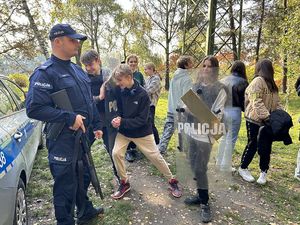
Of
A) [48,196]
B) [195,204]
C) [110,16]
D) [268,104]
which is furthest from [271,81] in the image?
[110,16]

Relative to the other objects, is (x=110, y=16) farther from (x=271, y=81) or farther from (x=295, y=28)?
(x=271, y=81)

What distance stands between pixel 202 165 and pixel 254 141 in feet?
4.80

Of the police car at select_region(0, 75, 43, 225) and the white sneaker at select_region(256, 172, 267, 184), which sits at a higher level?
the police car at select_region(0, 75, 43, 225)

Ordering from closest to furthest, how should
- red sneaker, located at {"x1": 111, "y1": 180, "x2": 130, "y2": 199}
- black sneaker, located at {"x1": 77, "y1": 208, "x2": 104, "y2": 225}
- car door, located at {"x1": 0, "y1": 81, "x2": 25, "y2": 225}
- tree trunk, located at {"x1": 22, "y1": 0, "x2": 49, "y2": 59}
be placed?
car door, located at {"x1": 0, "y1": 81, "x2": 25, "y2": 225}
black sneaker, located at {"x1": 77, "y1": 208, "x2": 104, "y2": 225}
red sneaker, located at {"x1": 111, "y1": 180, "x2": 130, "y2": 199}
tree trunk, located at {"x1": 22, "y1": 0, "x2": 49, "y2": 59}

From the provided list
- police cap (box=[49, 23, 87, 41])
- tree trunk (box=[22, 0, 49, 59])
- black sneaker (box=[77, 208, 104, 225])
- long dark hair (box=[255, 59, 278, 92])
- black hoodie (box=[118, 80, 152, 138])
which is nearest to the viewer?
police cap (box=[49, 23, 87, 41])

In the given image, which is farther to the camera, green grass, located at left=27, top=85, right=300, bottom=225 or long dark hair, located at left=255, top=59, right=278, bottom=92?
long dark hair, located at left=255, top=59, right=278, bottom=92

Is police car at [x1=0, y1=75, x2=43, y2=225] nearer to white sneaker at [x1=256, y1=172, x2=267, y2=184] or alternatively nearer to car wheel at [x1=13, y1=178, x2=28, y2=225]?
car wheel at [x1=13, y1=178, x2=28, y2=225]

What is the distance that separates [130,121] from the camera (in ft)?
11.5

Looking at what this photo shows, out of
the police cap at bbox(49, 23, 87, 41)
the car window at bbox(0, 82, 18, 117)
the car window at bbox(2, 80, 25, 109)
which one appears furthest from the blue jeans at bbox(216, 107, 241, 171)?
the car window at bbox(2, 80, 25, 109)

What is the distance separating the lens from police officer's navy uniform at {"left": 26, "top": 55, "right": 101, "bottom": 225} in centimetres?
255

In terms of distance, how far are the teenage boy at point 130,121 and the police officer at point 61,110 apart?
631 mm

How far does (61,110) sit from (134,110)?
3.70 feet

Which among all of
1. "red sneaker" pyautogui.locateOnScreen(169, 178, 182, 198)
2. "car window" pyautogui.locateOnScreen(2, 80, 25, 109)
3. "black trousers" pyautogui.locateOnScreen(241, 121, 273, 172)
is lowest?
"red sneaker" pyautogui.locateOnScreen(169, 178, 182, 198)

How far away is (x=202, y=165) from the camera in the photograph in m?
3.43
